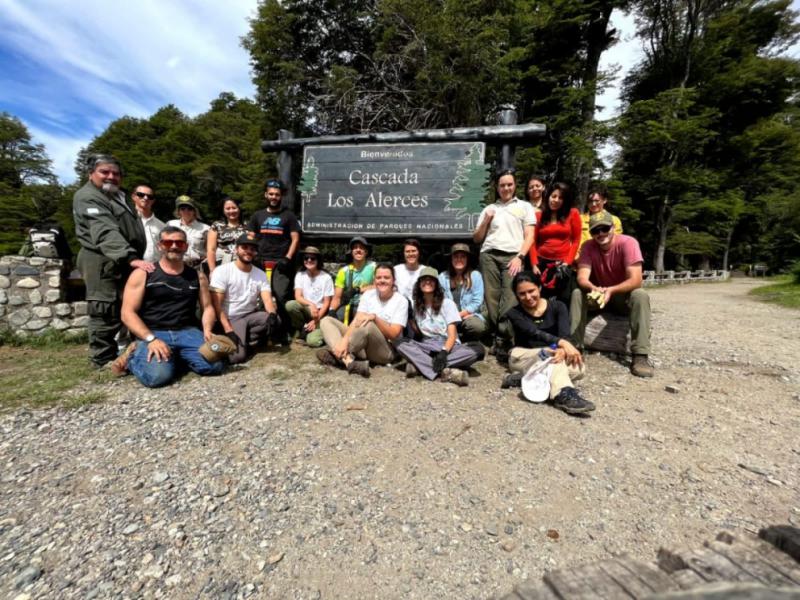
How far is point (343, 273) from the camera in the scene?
17.4 feet

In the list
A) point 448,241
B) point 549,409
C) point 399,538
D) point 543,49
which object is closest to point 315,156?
point 448,241

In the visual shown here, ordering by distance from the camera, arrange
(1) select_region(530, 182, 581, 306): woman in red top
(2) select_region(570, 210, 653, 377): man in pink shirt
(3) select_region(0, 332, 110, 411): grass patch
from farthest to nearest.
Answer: (1) select_region(530, 182, 581, 306): woman in red top, (2) select_region(570, 210, 653, 377): man in pink shirt, (3) select_region(0, 332, 110, 411): grass patch

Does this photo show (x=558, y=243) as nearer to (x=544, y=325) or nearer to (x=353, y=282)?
(x=544, y=325)

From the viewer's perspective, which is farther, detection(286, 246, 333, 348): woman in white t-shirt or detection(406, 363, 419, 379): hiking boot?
detection(286, 246, 333, 348): woman in white t-shirt

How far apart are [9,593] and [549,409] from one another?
11.4 ft

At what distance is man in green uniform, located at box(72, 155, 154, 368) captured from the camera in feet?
13.3

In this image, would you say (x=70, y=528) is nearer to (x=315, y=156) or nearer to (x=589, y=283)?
(x=589, y=283)

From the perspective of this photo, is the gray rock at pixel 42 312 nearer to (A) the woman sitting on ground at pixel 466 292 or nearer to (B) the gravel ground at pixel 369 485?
(B) the gravel ground at pixel 369 485

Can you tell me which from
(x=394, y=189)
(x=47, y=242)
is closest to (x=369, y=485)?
(x=394, y=189)

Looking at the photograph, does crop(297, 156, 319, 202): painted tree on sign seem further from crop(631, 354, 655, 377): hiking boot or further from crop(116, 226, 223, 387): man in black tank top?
crop(631, 354, 655, 377): hiking boot

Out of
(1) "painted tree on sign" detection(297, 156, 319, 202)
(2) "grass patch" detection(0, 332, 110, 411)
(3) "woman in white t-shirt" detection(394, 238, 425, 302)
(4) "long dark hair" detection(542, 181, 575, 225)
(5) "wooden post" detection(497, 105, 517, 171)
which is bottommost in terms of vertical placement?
(2) "grass patch" detection(0, 332, 110, 411)

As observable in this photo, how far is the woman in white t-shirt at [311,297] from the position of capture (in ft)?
17.0

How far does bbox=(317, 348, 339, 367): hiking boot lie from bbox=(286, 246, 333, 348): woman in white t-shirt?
2.34 feet

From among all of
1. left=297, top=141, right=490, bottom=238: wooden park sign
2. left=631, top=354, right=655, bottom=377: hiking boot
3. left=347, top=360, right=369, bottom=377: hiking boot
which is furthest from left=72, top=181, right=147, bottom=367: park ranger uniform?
left=631, top=354, right=655, bottom=377: hiking boot
